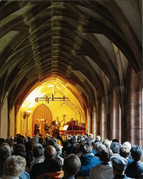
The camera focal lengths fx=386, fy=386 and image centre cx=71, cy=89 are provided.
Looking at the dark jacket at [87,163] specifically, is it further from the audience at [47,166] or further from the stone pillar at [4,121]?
the stone pillar at [4,121]

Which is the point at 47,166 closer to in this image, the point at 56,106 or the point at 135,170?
the point at 135,170

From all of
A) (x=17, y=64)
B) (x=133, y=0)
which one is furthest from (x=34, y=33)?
(x=133, y=0)

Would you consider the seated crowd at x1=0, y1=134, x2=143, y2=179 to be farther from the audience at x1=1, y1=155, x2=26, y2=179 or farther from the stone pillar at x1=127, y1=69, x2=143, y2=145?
the stone pillar at x1=127, y1=69, x2=143, y2=145

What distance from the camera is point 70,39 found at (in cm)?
1684

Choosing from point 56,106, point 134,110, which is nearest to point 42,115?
point 56,106

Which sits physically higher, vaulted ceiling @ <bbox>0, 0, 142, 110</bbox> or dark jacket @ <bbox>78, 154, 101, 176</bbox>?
vaulted ceiling @ <bbox>0, 0, 142, 110</bbox>

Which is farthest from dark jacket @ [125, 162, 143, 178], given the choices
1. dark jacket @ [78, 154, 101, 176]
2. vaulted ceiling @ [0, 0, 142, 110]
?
vaulted ceiling @ [0, 0, 142, 110]

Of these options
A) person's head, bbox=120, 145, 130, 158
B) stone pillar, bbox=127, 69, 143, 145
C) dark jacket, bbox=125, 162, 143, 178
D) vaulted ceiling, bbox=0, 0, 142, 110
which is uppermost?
vaulted ceiling, bbox=0, 0, 142, 110

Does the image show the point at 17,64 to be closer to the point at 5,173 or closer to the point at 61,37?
the point at 61,37

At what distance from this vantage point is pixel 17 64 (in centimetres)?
1877

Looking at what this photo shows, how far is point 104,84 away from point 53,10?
26.4 feet

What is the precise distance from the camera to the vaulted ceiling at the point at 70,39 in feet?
37.3

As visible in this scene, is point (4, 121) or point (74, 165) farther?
point (4, 121)

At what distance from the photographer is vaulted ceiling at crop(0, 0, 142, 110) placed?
11.4 metres
